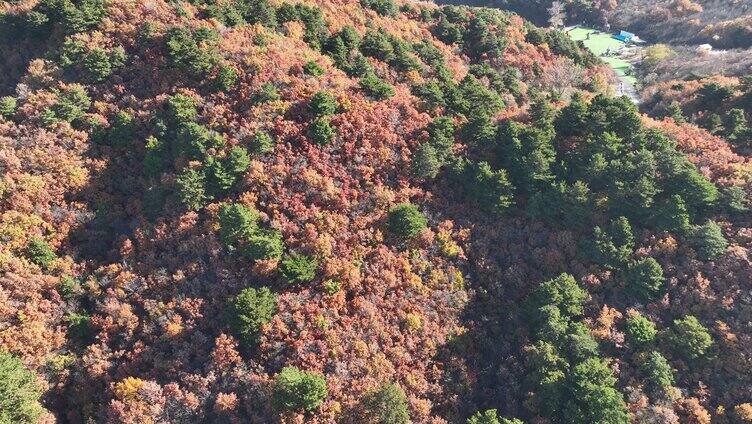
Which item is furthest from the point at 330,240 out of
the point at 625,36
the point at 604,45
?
the point at 625,36

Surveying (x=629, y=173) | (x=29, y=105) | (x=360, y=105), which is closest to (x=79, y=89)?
(x=29, y=105)

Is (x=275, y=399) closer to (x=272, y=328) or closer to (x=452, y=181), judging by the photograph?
(x=272, y=328)

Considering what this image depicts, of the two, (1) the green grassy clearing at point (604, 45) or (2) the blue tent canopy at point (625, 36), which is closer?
(1) the green grassy clearing at point (604, 45)

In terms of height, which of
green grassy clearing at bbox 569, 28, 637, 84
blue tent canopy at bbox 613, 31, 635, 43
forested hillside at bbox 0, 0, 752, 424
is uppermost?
blue tent canopy at bbox 613, 31, 635, 43

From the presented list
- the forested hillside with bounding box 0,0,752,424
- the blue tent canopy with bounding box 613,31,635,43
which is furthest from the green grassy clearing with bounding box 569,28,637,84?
the forested hillside with bounding box 0,0,752,424

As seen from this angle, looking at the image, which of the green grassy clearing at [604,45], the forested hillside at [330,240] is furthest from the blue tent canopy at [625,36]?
the forested hillside at [330,240]

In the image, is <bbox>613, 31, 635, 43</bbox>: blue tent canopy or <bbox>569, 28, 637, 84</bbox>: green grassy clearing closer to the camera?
<bbox>569, 28, 637, 84</bbox>: green grassy clearing

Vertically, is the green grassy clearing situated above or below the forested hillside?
above

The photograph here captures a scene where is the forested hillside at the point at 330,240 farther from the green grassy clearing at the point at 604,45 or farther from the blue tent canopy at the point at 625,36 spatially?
the blue tent canopy at the point at 625,36

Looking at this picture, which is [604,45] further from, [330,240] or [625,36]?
[330,240]

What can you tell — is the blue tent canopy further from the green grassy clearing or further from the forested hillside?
the forested hillside
